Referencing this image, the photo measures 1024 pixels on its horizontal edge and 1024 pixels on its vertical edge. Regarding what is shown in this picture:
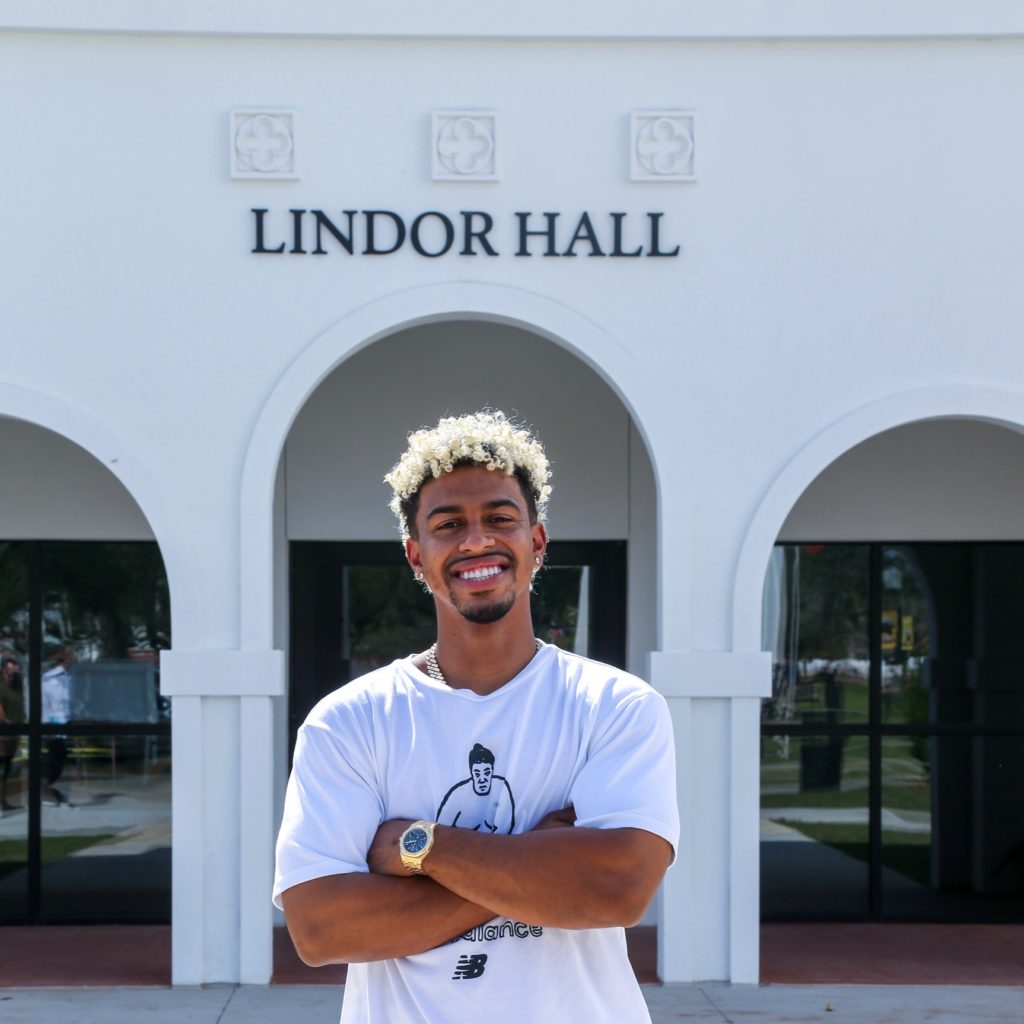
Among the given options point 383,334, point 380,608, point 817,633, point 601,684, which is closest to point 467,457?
point 601,684

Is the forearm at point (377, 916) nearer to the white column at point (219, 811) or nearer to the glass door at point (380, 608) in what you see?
the white column at point (219, 811)

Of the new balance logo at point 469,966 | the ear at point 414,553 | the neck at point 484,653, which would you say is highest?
the ear at point 414,553

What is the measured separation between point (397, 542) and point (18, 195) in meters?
3.02

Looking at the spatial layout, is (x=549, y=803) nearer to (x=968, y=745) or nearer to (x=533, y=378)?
(x=533, y=378)

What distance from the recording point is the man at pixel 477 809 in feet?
7.39

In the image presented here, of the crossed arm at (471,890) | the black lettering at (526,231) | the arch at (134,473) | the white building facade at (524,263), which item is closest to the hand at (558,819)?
the crossed arm at (471,890)

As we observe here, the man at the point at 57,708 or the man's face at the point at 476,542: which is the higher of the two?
the man's face at the point at 476,542

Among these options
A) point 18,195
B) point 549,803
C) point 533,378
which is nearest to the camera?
point 549,803

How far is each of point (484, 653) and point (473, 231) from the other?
470 cm

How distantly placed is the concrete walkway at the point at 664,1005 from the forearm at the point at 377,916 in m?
4.35

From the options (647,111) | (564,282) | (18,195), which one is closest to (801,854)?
(564,282)

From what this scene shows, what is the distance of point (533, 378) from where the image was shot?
8391mm

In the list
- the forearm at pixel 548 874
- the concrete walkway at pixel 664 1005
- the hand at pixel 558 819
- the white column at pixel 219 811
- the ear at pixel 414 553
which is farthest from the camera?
the white column at pixel 219 811

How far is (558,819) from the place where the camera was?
2.36 meters
